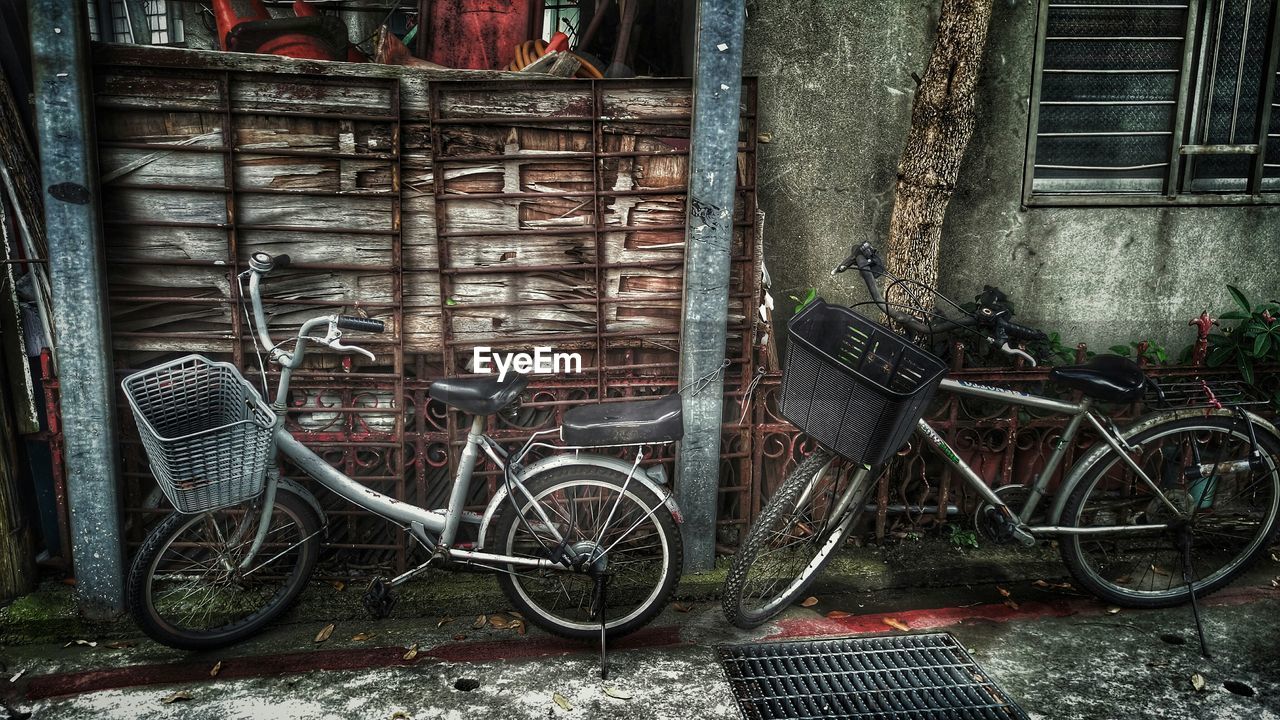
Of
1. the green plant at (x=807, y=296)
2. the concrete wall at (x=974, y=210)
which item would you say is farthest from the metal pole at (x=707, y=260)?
the concrete wall at (x=974, y=210)

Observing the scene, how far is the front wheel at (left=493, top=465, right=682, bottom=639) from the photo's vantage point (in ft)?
13.3

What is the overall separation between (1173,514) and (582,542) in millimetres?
3199

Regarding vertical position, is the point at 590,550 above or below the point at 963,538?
above

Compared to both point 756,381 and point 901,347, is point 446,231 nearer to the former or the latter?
point 756,381

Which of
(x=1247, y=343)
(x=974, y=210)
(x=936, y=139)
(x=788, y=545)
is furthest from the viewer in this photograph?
(x=974, y=210)

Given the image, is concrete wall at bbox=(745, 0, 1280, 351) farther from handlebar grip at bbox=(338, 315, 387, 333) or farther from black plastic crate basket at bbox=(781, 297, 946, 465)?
handlebar grip at bbox=(338, 315, 387, 333)

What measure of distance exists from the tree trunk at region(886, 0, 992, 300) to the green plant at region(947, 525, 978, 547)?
1567mm

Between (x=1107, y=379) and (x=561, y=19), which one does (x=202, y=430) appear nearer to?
(x=561, y=19)

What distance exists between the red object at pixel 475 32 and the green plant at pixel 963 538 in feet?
13.4

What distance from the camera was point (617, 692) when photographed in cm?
382

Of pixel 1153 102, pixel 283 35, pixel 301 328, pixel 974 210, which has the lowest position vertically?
pixel 301 328

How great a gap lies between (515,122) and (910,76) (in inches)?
104

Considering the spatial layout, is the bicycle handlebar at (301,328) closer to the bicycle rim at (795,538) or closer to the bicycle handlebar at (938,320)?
the bicycle rim at (795,538)

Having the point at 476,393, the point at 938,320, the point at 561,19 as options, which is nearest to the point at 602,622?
the point at 476,393
